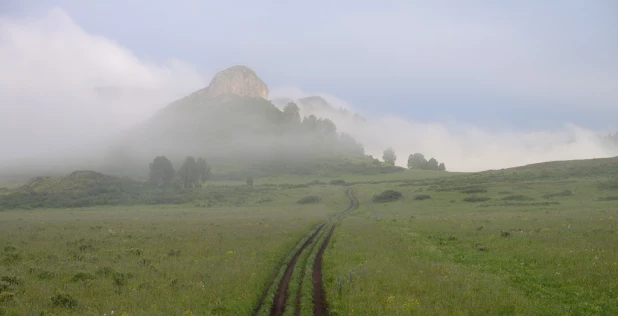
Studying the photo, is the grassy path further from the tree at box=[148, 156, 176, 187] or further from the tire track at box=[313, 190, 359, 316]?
the tree at box=[148, 156, 176, 187]

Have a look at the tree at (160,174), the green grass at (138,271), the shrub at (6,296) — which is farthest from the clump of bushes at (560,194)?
the tree at (160,174)

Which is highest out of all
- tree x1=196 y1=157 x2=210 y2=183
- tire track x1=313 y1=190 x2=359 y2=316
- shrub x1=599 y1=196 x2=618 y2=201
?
tree x1=196 y1=157 x2=210 y2=183

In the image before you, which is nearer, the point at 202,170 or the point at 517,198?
the point at 517,198

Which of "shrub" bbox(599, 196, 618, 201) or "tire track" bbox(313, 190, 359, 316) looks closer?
"tire track" bbox(313, 190, 359, 316)

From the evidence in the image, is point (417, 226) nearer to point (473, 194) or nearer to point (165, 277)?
point (165, 277)

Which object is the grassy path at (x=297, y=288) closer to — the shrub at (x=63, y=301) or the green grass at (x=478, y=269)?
the green grass at (x=478, y=269)

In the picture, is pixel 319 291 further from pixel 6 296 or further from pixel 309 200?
pixel 309 200

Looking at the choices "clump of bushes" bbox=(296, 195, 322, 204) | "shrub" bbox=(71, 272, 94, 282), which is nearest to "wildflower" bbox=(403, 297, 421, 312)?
"shrub" bbox=(71, 272, 94, 282)

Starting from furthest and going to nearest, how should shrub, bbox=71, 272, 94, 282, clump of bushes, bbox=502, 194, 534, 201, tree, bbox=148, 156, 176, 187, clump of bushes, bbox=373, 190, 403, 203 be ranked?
tree, bbox=148, 156, 176, 187
clump of bushes, bbox=373, 190, 403, 203
clump of bushes, bbox=502, 194, 534, 201
shrub, bbox=71, 272, 94, 282

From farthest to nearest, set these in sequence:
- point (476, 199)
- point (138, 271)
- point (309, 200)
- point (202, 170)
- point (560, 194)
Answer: point (202, 170)
point (309, 200)
point (476, 199)
point (560, 194)
point (138, 271)

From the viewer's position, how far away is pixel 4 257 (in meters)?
23.7

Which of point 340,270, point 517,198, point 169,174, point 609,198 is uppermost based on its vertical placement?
point 169,174

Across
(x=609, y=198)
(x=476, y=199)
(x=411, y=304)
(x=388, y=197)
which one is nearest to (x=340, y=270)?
(x=411, y=304)

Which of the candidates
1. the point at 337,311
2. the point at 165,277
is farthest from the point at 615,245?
the point at 165,277
